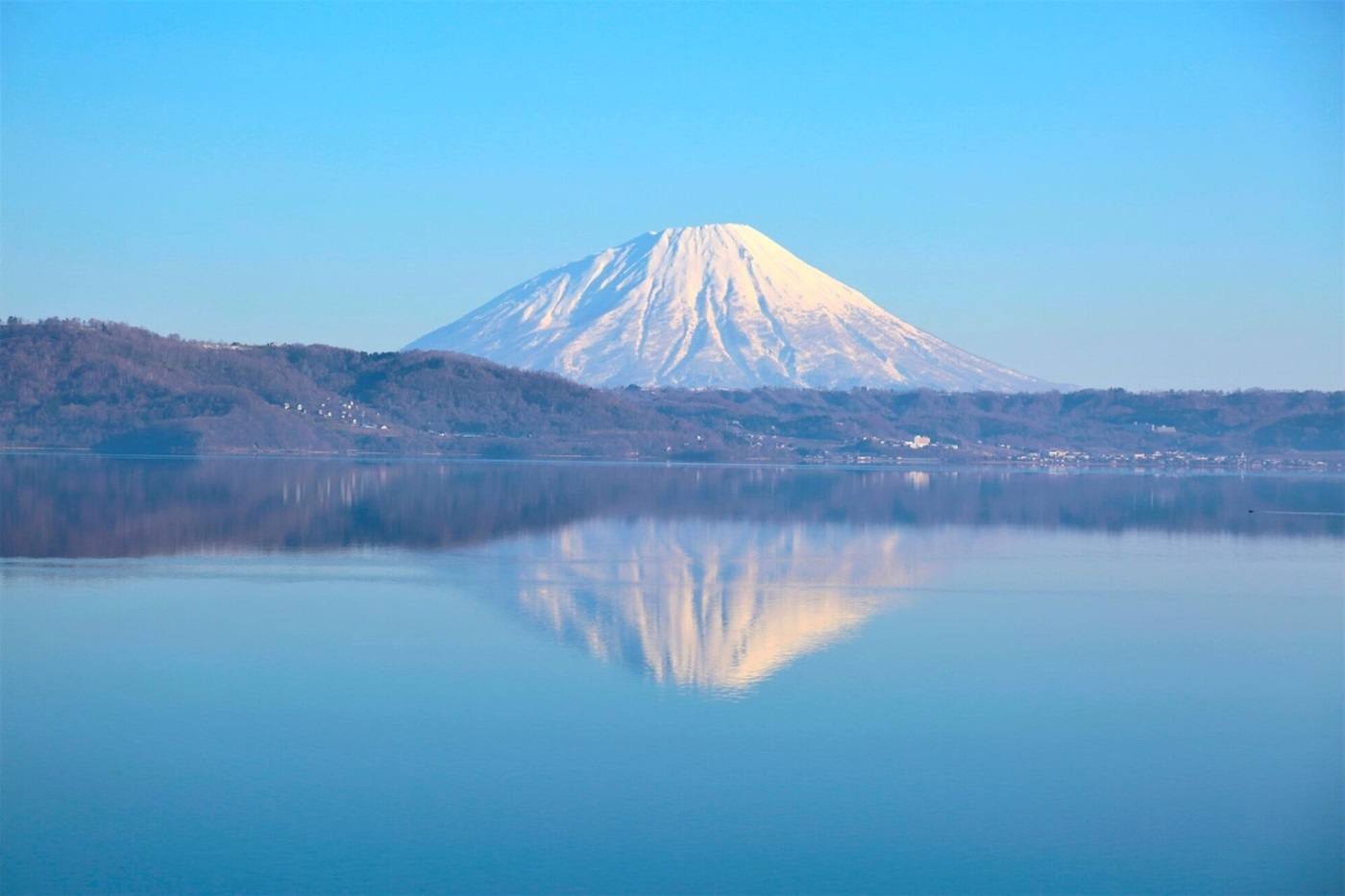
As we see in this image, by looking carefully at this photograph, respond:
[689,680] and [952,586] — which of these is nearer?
[689,680]

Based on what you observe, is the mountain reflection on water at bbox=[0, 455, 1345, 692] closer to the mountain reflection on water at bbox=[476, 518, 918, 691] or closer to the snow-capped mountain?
the mountain reflection on water at bbox=[476, 518, 918, 691]

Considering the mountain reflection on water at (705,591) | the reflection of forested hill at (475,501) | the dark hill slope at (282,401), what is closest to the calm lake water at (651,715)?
the mountain reflection on water at (705,591)

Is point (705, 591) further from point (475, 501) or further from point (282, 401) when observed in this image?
point (282, 401)

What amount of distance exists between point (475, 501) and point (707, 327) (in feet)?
289

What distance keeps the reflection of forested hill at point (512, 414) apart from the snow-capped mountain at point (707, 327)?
2124 centimetres

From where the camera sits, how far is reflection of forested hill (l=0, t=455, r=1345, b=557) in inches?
929

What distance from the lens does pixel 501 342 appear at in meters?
119

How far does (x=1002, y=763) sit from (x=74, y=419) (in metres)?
55.7

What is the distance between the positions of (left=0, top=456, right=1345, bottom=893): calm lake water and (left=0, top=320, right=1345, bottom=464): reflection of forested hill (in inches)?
1523

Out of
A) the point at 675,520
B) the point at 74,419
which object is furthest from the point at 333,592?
the point at 74,419

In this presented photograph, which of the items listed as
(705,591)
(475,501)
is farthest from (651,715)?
(475,501)

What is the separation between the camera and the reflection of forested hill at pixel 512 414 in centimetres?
6072

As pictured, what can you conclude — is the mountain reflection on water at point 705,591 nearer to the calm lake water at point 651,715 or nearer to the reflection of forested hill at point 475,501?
the calm lake water at point 651,715

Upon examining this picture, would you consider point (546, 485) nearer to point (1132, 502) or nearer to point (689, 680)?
point (1132, 502)
